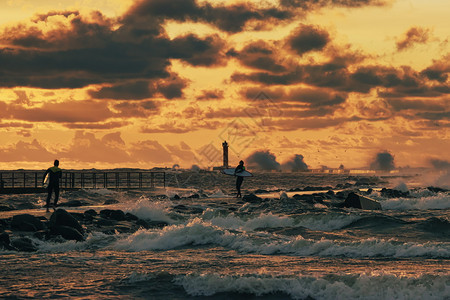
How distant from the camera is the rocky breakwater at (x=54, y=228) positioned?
63.3 feet

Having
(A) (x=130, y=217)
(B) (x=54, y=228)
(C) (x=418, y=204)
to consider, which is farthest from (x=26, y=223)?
(C) (x=418, y=204)

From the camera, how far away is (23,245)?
62.4 feet

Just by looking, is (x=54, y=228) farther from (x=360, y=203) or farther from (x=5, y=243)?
(x=360, y=203)

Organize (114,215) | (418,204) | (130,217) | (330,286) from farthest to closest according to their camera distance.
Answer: (418,204), (130,217), (114,215), (330,286)

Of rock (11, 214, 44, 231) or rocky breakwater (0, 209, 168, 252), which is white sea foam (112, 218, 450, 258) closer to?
rocky breakwater (0, 209, 168, 252)

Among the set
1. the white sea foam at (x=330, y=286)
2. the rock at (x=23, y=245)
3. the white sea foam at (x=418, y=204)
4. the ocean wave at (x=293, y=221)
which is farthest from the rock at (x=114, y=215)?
the white sea foam at (x=418, y=204)

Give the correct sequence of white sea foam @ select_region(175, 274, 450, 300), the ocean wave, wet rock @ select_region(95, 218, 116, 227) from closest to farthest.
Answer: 1. white sea foam @ select_region(175, 274, 450, 300)
2. wet rock @ select_region(95, 218, 116, 227)
3. the ocean wave

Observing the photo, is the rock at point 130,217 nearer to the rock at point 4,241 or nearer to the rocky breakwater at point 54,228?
the rocky breakwater at point 54,228

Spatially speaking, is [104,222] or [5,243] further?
[104,222]

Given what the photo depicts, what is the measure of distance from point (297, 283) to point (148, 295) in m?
3.16

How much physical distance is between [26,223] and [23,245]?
4029mm

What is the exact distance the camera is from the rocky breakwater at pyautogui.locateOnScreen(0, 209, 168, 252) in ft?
63.3

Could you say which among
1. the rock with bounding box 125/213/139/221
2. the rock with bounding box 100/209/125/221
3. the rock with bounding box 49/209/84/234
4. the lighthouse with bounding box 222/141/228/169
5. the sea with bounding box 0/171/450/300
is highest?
the lighthouse with bounding box 222/141/228/169

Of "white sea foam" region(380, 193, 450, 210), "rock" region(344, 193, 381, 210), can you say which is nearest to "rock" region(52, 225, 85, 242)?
"rock" region(344, 193, 381, 210)
